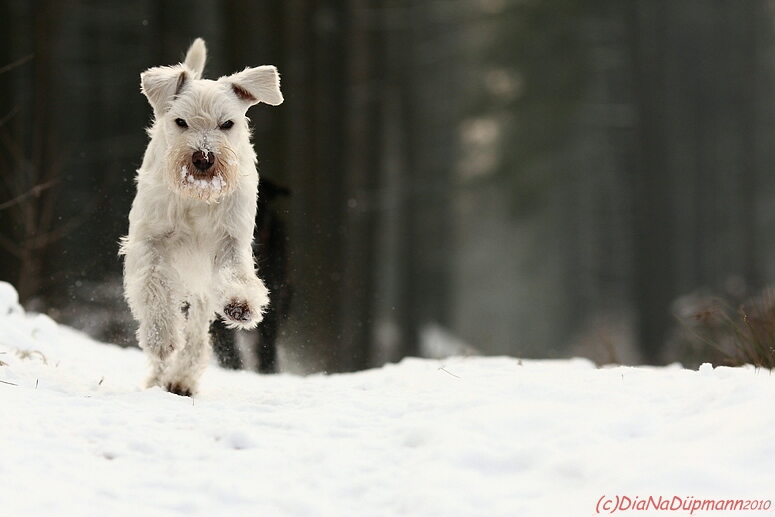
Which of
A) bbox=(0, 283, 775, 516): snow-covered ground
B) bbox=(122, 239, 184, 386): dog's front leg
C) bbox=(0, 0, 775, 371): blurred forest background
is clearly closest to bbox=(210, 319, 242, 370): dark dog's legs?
bbox=(0, 0, 775, 371): blurred forest background

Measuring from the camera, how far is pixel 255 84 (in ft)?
16.6

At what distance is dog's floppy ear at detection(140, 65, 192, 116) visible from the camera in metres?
4.84

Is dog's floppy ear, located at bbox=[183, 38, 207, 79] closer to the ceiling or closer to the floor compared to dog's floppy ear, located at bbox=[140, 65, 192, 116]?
closer to the ceiling

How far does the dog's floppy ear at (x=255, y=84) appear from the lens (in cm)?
502

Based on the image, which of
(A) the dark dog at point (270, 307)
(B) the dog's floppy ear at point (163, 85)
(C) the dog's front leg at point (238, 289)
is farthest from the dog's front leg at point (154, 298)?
(A) the dark dog at point (270, 307)

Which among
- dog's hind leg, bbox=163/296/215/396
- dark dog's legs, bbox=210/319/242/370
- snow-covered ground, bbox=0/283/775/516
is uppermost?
snow-covered ground, bbox=0/283/775/516

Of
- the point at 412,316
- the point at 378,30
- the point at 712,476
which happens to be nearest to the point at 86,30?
the point at 378,30

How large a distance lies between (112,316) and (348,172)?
326 centimetres

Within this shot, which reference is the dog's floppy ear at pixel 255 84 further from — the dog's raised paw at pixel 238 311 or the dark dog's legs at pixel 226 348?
the dark dog's legs at pixel 226 348

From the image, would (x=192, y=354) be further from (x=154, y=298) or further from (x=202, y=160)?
(x=202, y=160)

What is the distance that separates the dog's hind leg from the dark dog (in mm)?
1357

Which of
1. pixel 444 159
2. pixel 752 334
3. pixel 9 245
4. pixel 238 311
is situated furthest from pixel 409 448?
pixel 444 159

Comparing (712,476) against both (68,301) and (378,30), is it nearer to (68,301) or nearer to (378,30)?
(68,301)

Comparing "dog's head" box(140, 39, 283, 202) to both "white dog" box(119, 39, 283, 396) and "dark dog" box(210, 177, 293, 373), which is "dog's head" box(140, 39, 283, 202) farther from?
"dark dog" box(210, 177, 293, 373)
